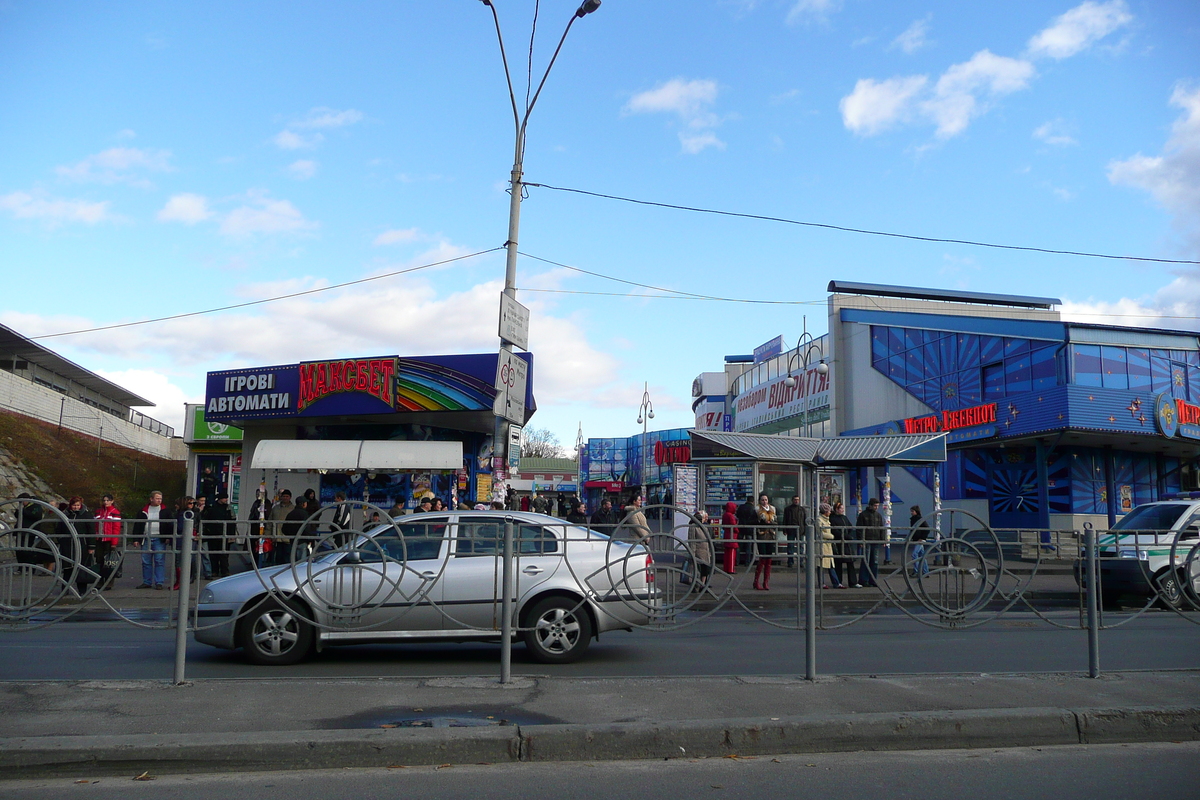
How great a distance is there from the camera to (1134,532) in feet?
29.5

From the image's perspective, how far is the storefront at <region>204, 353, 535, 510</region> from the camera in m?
21.7

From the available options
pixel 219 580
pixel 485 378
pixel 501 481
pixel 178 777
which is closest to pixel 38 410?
pixel 485 378

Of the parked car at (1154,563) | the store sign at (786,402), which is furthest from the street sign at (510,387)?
the store sign at (786,402)

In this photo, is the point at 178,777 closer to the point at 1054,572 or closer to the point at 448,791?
the point at 448,791

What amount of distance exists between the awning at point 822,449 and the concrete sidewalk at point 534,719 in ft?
45.8

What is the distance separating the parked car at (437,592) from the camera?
8.14 metres

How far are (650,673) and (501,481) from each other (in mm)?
6970

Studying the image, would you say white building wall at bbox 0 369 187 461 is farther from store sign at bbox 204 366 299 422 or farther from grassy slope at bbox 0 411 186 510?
store sign at bbox 204 366 299 422

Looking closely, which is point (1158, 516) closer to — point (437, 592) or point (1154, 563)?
point (1154, 563)

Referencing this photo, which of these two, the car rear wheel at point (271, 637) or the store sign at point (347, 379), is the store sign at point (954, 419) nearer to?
the store sign at point (347, 379)

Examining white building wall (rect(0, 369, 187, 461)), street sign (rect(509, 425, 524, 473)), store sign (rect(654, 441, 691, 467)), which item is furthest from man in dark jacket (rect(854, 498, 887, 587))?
white building wall (rect(0, 369, 187, 461))

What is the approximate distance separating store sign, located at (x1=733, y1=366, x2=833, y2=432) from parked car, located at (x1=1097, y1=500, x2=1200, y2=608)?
2831cm

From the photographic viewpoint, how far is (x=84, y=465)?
45250mm

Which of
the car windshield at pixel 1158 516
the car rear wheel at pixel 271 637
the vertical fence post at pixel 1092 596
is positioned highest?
the car windshield at pixel 1158 516
